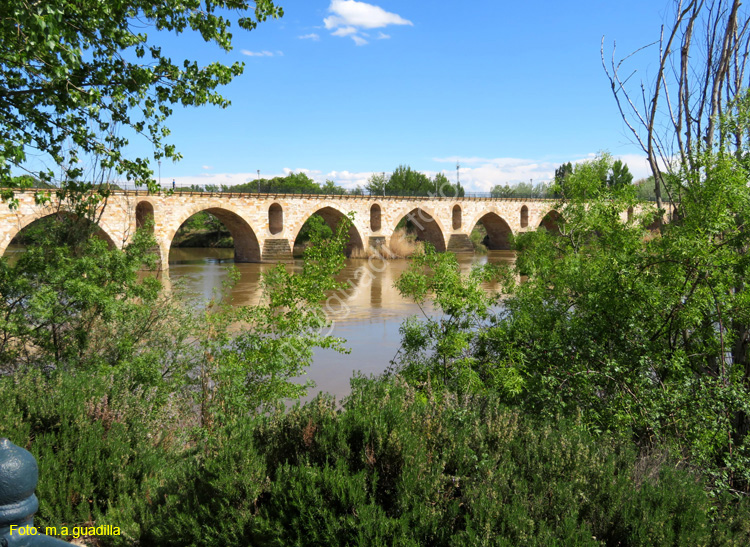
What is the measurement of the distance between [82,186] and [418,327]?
4244 millimetres

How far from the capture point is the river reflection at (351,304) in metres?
10.2

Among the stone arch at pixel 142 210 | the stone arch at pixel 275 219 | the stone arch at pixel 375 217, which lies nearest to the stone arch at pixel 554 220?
the stone arch at pixel 375 217

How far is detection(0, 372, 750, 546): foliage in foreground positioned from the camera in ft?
8.86

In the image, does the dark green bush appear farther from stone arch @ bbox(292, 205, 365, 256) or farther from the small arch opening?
the small arch opening

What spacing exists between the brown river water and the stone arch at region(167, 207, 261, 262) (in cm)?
91

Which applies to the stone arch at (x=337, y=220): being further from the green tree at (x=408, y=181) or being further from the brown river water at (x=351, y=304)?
the green tree at (x=408, y=181)

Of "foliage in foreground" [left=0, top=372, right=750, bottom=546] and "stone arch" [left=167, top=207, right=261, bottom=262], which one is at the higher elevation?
"stone arch" [left=167, top=207, right=261, bottom=262]

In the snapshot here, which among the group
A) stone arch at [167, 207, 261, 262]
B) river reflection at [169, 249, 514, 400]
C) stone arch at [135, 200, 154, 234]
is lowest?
river reflection at [169, 249, 514, 400]

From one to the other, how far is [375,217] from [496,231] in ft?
41.9

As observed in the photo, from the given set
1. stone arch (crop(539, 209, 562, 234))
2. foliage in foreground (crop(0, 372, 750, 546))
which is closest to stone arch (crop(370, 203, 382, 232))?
stone arch (crop(539, 209, 562, 234))

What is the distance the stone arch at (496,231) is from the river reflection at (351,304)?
7.73 metres

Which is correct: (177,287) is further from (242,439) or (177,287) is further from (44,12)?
(242,439)

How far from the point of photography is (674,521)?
9.46 ft

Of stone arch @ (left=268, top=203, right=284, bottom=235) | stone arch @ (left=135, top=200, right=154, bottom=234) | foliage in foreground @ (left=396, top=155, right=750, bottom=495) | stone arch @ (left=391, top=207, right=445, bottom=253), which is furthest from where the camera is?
stone arch @ (left=391, top=207, right=445, bottom=253)
